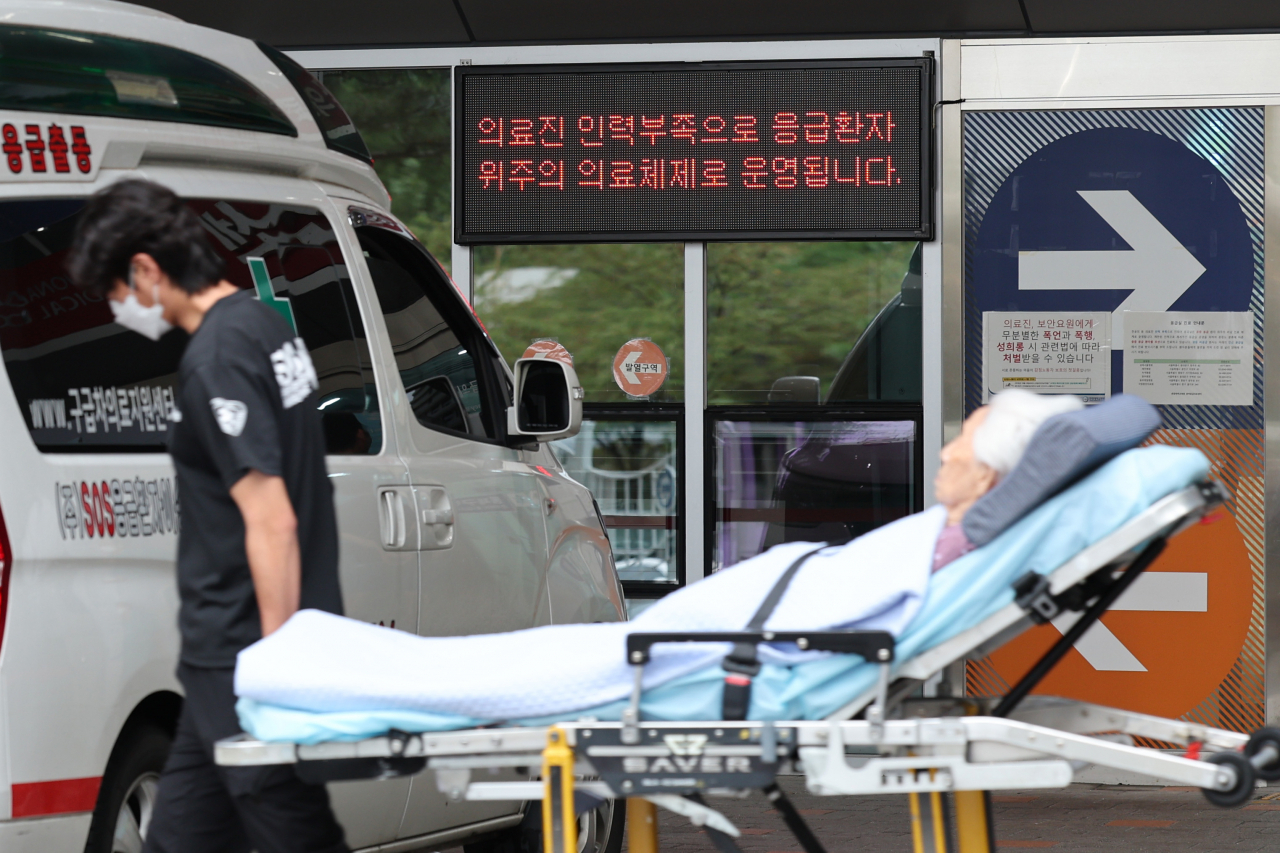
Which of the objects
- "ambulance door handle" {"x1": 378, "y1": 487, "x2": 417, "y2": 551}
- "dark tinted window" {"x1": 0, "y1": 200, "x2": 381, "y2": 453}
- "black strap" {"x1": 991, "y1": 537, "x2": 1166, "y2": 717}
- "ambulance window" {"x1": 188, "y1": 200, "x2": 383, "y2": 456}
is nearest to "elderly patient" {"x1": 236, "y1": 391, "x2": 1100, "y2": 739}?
"black strap" {"x1": 991, "y1": 537, "x2": 1166, "y2": 717}

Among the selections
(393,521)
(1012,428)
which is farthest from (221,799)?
(1012,428)

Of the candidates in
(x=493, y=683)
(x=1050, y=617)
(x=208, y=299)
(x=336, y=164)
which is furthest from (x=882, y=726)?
(x=336, y=164)

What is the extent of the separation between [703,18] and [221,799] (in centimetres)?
546

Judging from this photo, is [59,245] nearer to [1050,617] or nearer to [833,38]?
[1050,617]

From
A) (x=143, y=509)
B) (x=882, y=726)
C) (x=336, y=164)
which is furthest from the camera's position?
(x=336, y=164)

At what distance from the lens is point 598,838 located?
547 cm

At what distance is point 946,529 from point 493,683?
2.83 ft

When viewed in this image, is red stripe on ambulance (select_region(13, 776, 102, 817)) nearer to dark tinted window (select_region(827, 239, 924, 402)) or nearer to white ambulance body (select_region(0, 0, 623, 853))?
white ambulance body (select_region(0, 0, 623, 853))

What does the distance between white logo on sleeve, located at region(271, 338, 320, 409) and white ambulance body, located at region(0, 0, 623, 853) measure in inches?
20.5

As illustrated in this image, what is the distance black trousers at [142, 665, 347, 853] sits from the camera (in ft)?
10.1

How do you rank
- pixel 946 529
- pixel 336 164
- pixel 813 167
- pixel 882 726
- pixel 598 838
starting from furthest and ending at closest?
pixel 813 167 → pixel 598 838 → pixel 336 164 → pixel 946 529 → pixel 882 726

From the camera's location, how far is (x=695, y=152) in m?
7.89

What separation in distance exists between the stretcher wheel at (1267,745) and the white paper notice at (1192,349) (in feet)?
16.4

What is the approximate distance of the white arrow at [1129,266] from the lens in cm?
784
